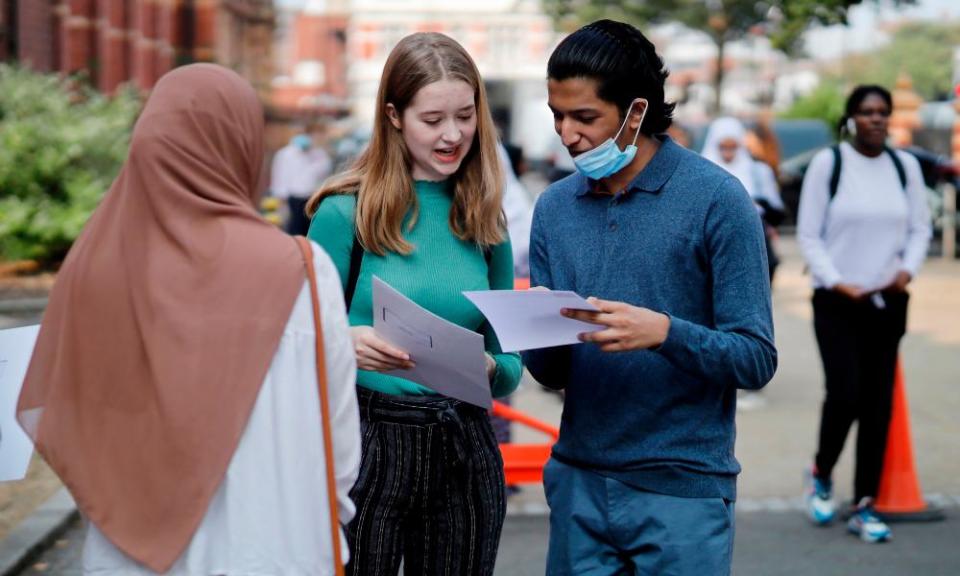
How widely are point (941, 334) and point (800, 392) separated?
3750 mm

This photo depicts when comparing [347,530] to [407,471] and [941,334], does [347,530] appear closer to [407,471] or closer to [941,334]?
[407,471]

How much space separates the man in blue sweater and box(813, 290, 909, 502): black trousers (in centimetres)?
338

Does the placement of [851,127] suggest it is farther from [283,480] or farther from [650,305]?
[283,480]

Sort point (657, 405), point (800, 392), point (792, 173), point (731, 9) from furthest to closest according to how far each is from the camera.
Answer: point (731, 9)
point (792, 173)
point (800, 392)
point (657, 405)

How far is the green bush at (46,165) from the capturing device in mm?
15461

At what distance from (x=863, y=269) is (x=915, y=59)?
98.2 meters

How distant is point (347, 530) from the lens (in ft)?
11.1

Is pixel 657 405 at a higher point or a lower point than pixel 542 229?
lower

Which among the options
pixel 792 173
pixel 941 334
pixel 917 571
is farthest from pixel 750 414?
pixel 792 173

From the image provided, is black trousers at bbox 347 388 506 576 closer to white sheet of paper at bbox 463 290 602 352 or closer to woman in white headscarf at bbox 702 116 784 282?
white sheet of paper at bbox 463 290 602 352

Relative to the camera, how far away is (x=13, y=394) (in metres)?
3.25

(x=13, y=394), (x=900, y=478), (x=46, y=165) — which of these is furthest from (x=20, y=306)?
(x=13, y=394)

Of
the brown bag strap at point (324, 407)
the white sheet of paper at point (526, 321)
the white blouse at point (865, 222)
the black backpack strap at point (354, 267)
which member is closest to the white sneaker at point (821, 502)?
the white blouse at point (865, 222)

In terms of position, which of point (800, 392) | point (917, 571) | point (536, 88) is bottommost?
point (536, 88)
